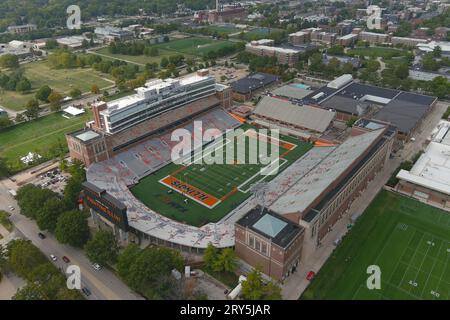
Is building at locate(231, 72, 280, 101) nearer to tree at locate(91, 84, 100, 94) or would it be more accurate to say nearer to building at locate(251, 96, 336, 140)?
building at locate(251, 96, 336, 140)

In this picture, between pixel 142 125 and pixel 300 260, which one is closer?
pixel 300 260

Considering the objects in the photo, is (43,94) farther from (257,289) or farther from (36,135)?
(257,289)

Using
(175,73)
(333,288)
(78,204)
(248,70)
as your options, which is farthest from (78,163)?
(248,70)

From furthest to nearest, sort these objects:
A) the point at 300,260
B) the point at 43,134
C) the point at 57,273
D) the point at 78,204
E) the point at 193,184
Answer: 1. the point at 43,134
2. the point at 193,184
3. the point at 78,204
4. the point at 300,260
5. the point at 57,273

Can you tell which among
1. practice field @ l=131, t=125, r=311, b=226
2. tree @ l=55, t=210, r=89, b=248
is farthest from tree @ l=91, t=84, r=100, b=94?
tree @ l=55, t=210, r=89, b=248

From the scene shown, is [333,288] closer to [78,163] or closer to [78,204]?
[78,204]
